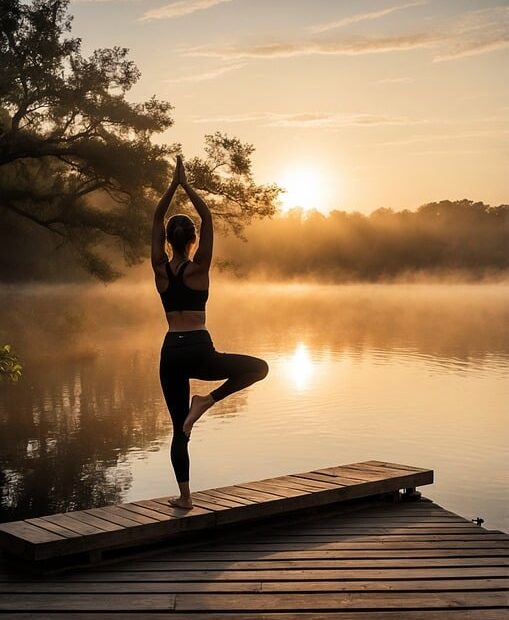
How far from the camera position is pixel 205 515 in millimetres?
6453

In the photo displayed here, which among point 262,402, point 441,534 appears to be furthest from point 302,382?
point 441,534

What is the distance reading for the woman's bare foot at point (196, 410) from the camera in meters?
6.34

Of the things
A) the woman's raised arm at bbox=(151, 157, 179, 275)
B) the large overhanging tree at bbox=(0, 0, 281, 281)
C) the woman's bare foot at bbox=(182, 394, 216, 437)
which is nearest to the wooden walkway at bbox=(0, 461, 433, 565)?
the woman's bare foot at bbox=(182, 394, 216, 437)

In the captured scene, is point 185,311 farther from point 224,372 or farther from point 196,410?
point 196,410

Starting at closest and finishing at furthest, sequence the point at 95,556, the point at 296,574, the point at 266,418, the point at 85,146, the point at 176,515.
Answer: the point at 296,574, the point at 95,556, the point at 176,515, the point at 266,418, the point at 85,146

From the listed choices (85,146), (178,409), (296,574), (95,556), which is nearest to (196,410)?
Answer: (178,409)

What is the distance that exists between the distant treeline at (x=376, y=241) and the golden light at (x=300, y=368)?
8477cm

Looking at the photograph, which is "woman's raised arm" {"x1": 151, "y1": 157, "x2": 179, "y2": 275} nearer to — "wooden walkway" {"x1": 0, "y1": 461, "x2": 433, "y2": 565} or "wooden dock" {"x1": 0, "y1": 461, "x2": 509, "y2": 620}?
"wooden walkway" {"x1": 0, "y1": 461, "x2": 433, "y2": 565}

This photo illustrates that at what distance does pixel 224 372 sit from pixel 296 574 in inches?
52.9

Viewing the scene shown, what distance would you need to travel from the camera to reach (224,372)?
6297mm

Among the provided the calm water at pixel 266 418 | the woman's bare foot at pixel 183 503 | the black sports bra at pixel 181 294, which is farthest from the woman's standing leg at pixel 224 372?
the calm water at pixel 266 418

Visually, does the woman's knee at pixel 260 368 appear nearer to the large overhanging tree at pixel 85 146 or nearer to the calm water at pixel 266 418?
the calm water at pixel 266 418

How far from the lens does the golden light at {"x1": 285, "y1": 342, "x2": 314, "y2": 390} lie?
2410 cm

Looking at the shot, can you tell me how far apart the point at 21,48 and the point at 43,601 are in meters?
17.2
